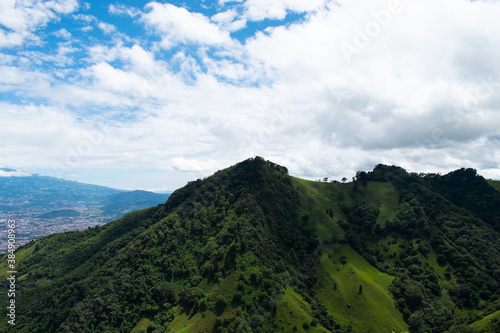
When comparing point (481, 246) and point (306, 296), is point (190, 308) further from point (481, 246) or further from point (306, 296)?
point (481, 246)

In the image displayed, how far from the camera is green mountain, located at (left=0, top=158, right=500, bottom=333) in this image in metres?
97.1

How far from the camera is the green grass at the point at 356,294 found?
9800 centimetres

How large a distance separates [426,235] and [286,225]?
83.4 m

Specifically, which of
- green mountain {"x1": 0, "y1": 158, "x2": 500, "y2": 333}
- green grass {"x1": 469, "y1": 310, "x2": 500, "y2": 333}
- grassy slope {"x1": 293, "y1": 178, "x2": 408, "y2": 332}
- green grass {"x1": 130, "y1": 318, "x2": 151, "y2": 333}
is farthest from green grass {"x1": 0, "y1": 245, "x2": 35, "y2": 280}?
green grass {"x1": 469, "y1": 310, "x2": 500, "y2": 333}

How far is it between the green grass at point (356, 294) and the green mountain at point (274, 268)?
1.71ft

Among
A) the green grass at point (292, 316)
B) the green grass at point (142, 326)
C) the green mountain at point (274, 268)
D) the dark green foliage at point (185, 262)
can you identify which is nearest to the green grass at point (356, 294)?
the green mountain at point (274, 268)

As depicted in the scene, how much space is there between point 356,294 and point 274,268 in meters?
38.2

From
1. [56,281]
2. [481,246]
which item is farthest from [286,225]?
[56,281]

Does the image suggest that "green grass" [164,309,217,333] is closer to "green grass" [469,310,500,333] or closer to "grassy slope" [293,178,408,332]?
"grassy slope" [293,178,408,332]

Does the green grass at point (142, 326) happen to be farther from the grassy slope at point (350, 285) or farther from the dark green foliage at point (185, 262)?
the grassy slope at point (350, 285)

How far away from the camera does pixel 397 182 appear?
7864 inches

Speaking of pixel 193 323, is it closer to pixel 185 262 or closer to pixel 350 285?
pixel 185 262

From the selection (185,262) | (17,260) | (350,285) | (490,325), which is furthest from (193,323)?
(17,260)

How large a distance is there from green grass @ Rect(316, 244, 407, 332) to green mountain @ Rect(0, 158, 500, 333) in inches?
20.5
